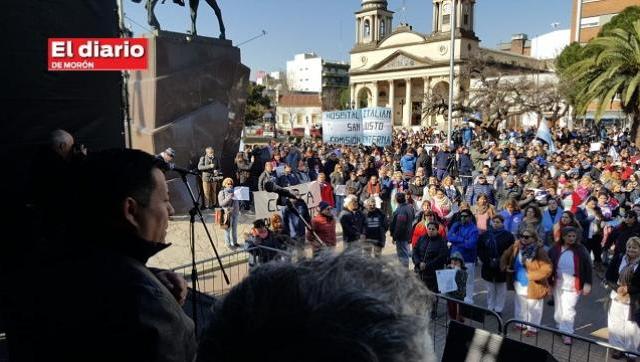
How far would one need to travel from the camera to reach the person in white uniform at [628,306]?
6.09m

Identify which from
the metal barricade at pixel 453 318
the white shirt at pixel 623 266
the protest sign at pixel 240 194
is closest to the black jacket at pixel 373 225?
the metal barricade at pixel 453 318

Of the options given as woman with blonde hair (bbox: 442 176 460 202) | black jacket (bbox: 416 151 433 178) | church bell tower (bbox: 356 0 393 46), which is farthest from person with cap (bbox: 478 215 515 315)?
church bell tower (bbox: 356 0 393 46)

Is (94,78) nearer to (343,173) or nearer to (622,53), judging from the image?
(343,173)

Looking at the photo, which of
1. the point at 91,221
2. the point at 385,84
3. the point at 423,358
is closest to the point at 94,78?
the point at 91,221

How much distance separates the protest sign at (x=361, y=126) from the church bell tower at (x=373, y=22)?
232 feet

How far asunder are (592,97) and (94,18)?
2321 centimetres

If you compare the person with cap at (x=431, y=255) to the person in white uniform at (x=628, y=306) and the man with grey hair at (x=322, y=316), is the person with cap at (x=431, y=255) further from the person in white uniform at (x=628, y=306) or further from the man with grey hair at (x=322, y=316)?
the man with grey hair at (x=322, y=316)

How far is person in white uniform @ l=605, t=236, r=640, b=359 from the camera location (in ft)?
20.0

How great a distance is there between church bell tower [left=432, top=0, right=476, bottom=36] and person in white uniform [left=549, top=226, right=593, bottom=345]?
66.5 metres

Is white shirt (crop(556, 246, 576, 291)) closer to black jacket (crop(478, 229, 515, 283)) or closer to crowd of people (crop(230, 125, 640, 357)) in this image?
crowd of people (crop(230, 125, 640, 357))

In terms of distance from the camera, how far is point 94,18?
18.0 ft

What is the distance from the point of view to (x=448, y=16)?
70812 millimetres

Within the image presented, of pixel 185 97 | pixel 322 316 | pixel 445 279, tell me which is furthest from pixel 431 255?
pixel 185 97

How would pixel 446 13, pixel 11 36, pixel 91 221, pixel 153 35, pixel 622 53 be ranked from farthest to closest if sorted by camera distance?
pixel 446 13 < pixel 622 53 < pixel 153 35 < pixel 11 36 < pixel 91 221
